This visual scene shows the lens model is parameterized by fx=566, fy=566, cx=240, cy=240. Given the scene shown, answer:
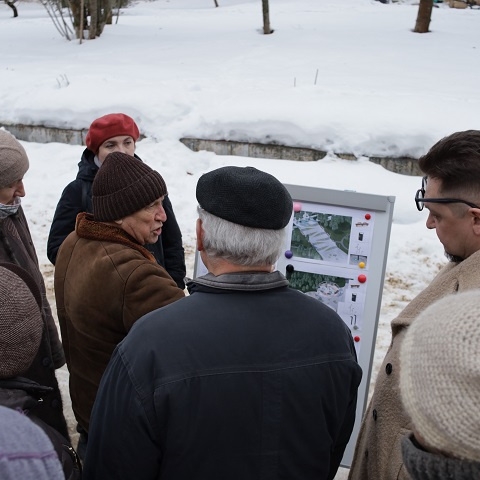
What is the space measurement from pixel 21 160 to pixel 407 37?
1397cm

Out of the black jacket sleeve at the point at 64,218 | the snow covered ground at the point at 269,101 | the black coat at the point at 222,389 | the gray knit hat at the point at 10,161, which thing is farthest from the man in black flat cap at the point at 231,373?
the snow covered ground at the point at 269,101

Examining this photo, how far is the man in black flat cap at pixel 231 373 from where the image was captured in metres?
1.56

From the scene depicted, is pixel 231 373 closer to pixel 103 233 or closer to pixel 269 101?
pixel 103 233

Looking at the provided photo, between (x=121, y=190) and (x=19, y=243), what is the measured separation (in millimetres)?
866

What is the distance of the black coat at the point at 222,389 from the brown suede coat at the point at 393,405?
395mm

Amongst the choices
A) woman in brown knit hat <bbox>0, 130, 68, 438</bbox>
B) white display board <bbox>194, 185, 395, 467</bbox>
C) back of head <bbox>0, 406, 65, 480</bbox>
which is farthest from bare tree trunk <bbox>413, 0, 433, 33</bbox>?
back of head <bbox>0, 406, 65, 480</bbox>

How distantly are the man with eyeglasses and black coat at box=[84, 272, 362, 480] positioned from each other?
40 cm

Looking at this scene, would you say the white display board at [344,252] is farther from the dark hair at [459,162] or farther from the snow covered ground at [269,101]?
the snow covered ground at [269,101]

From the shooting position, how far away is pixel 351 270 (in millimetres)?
2932

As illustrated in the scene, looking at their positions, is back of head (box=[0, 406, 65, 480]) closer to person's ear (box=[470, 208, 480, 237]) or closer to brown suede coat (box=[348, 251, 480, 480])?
brown suede coat (box=[348, 251, 480, 480])

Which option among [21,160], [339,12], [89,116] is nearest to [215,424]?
[21,160]

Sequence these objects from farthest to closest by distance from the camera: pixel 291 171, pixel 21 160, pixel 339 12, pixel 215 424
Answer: pixel 339 12
pixel 291 171
pixel 21 160
pixel 215 424

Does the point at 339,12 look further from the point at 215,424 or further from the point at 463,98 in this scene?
the point at 215,424

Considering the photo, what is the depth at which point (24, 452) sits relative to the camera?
3.39 feet
